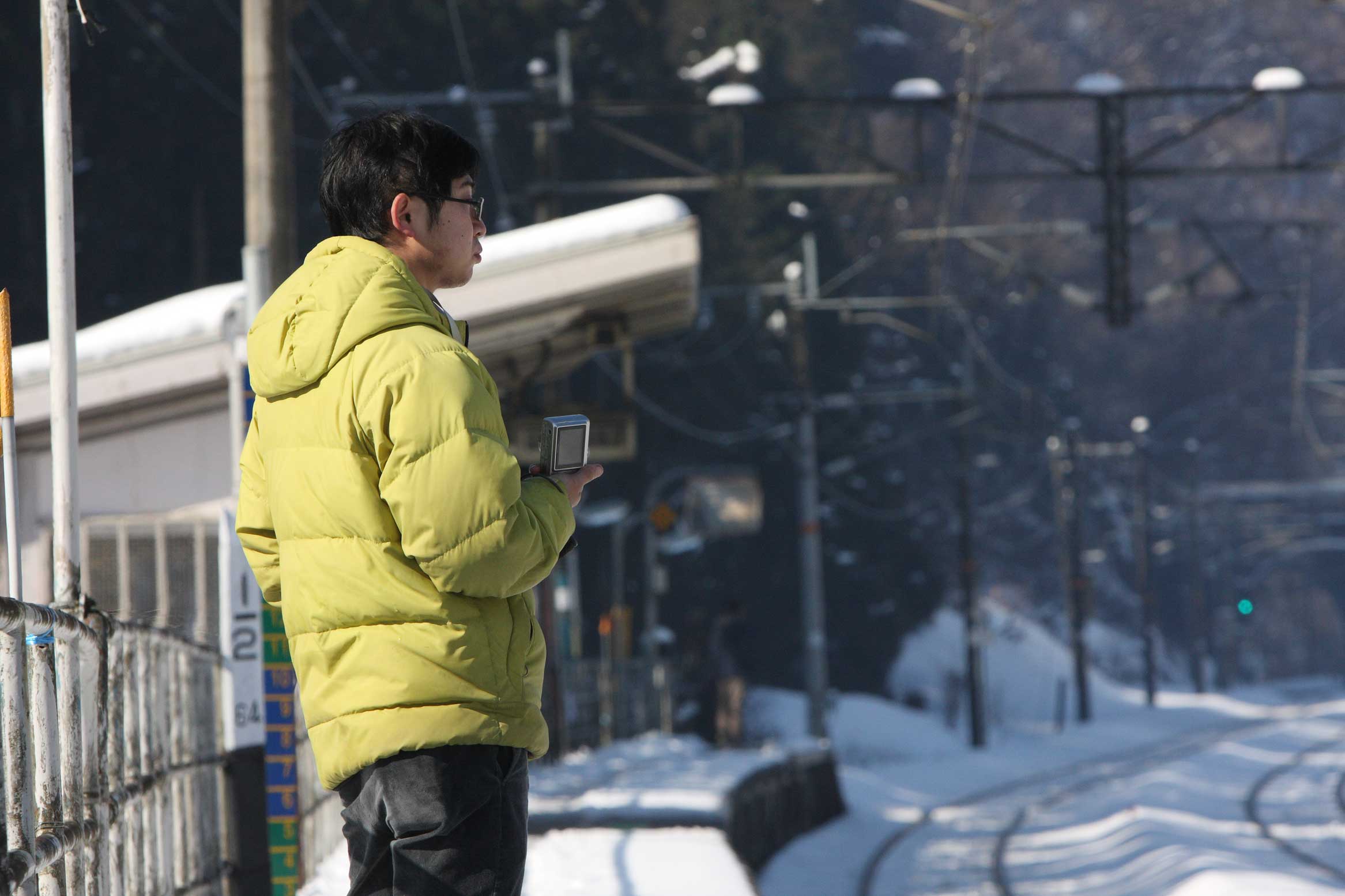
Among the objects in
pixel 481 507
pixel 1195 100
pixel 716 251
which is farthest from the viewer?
pixel 1195 100

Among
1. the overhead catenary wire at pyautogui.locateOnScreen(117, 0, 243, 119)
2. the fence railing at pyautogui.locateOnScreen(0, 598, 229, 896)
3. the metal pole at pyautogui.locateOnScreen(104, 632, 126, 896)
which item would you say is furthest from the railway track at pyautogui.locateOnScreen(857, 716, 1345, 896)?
the overhead catenary wire at pyautogui.locateOnScreen(117, 0, 243, 119)

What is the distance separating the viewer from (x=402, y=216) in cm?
301

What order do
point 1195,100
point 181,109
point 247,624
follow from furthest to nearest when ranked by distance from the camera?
1. point 1195,100
2. point 181,109
3. point 247,624

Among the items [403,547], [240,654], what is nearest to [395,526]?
[403,547]

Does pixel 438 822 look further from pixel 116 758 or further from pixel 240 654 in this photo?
pixel 240 654

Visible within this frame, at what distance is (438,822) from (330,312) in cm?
81

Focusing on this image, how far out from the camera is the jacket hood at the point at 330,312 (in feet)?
9.30

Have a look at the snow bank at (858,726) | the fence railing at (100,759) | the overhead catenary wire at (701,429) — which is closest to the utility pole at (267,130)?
the fence railing at (100,759)

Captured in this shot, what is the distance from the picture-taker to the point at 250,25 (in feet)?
25.4

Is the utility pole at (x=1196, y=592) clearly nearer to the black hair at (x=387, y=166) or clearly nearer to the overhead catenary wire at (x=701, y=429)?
the overhead catenary wire at (x=701, y=429)

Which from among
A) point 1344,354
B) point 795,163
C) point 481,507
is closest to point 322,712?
point 481,507

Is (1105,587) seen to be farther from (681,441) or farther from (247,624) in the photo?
(247,624)

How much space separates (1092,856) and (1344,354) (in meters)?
63.3

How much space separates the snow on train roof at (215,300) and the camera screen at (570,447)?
5844mm
